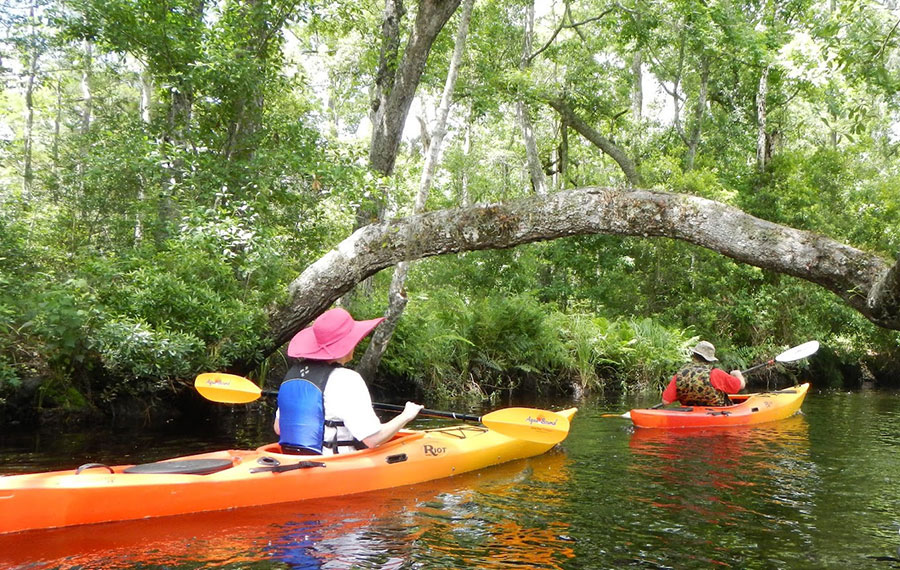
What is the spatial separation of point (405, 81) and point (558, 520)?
24.5 feet

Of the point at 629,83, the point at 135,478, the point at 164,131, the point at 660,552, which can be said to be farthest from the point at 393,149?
the point at 629,83

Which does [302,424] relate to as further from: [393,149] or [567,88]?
[567,88]

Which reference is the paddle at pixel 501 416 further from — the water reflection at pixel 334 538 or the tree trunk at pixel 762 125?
the tree trunk at pixel 762 125

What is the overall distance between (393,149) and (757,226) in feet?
17.5

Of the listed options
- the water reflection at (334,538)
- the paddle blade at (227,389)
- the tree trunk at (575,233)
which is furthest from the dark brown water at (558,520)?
the tree trunk at (575,233)

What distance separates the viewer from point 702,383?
29.5ft

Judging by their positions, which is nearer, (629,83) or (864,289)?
(864,289)

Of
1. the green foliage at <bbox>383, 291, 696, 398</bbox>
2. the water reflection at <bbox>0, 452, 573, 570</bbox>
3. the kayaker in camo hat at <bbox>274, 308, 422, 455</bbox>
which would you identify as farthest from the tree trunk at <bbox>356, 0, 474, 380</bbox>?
the water reflection at <bbox>0, 452, 573, 570</bbox>

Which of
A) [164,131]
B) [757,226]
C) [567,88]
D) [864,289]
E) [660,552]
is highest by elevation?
[567,88]

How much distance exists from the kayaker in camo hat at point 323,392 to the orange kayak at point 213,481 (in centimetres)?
18

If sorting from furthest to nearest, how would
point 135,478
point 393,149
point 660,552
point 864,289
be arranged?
point 393,149
point 864,289
point 135,478
point 660,552

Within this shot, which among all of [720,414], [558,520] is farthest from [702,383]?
[558,520]

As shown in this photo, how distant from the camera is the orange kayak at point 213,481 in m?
4.13

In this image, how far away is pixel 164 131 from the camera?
9.52 metres
